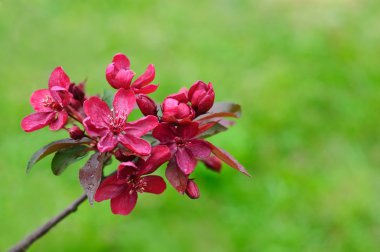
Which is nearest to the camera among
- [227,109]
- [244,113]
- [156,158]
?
[156,158]

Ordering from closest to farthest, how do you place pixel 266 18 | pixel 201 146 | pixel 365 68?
1. pixel 201 146
2. pixel 365 68
3. pixel 266 18

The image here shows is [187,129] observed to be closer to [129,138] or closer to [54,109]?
[129,138]

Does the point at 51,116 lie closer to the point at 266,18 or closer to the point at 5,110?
the point at 5,110

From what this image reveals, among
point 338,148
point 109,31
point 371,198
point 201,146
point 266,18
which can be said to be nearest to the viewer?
point 201,146

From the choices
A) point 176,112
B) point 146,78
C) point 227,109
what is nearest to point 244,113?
point 227,109

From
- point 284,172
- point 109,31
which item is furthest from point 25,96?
Answer: point 284,172

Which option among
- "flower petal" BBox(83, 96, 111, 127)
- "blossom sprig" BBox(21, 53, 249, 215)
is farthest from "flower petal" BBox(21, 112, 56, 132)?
"flower petal" BBox(83, 96, 111, 127)

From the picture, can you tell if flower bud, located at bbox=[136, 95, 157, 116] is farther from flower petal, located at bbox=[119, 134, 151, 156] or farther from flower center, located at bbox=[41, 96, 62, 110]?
flower center, located at bbox=[41, 96, 62, 110]
